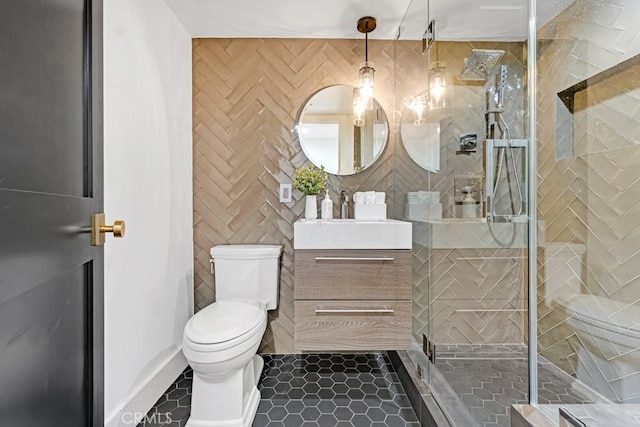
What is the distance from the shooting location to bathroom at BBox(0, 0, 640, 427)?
1.34 meters

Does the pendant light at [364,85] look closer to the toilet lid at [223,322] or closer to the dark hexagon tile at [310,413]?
the toilet lid at [223,322]

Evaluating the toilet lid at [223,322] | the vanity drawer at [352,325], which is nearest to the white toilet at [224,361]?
the toilet lid at [223,322]

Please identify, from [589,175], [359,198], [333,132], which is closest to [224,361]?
[359,198]

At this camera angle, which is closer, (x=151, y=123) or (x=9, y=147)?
(x=9, y=147)

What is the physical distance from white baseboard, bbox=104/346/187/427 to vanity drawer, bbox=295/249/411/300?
0.88 m

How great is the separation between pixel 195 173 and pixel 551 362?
2217 millimetres

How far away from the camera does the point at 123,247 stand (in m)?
1.48

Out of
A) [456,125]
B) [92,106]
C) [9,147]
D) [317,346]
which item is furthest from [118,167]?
[456,125]

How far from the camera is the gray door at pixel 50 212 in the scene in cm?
54

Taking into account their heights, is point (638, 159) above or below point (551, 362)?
above

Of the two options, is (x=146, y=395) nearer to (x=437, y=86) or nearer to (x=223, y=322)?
(x=223, y=322)

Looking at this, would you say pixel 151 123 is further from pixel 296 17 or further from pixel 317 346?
pixel 317 346

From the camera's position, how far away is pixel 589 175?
4.83 ft

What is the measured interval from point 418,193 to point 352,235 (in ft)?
1.87
